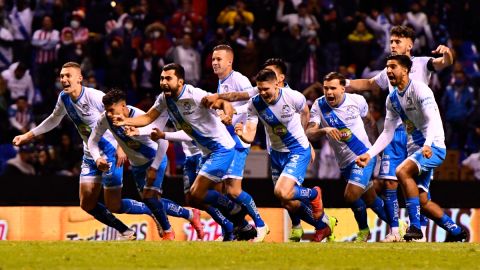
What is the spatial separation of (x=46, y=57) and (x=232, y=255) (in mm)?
12014

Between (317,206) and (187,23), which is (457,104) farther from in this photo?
(317,206)

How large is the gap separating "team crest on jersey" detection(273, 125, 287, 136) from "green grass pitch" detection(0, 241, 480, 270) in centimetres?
168

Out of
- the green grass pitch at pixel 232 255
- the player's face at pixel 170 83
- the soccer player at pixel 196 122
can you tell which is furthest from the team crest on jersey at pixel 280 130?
the green grass pitch at pixel 232 255

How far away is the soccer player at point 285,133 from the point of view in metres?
16.7

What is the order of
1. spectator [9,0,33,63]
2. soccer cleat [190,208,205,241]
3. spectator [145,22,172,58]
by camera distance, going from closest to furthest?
soccer cleat [190,208,205,241] < spectator [9,0,33,63] < spectator [145,22,172,58]

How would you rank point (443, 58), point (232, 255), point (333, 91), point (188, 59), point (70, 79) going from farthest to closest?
point (188, 59)
point (70, 79)
point (333, 91)
point (443, 58)
point (232, 255)

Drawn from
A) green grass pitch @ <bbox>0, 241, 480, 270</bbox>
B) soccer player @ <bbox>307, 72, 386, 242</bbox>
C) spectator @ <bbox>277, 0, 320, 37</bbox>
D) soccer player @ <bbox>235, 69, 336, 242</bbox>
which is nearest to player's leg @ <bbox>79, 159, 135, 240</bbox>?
green grass pitch @ <bbox>0, 241, 480, 270</bbox>

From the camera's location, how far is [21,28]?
2609 cm

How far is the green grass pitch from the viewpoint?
44.0ft

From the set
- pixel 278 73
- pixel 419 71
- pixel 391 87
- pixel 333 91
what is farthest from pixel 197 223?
pixel 419 71

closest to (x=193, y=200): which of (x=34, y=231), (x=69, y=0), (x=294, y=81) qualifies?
(x=34, y=231)

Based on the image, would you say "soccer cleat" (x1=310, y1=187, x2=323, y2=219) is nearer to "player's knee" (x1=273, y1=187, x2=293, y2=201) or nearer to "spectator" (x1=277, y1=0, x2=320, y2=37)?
"player's knee" (x1=273, y1=187, x2=293, y2=201)

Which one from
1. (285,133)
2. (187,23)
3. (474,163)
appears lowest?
(474,163)

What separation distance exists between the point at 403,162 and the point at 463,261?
2461mm
